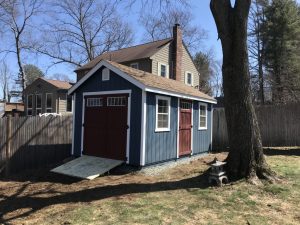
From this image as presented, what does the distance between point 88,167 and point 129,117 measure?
2.07m

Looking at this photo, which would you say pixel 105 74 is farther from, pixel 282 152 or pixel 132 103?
pixel 282 152

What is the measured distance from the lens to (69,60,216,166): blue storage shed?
1055 centimetres

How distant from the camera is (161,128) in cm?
1129

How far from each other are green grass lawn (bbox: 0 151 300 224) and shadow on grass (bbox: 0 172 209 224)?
2cm

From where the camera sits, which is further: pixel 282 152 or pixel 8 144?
pixel 282 152

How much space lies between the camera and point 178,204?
676 cm

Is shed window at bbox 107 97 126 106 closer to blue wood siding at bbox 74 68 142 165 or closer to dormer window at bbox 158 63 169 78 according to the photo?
blue wood siding at bbox 74 68 142 165

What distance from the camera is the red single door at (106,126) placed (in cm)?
1097

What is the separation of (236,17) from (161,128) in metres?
4.50

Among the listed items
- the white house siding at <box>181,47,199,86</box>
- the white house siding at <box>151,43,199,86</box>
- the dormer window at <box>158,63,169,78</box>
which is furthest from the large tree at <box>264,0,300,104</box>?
the dormer window at <box>158,63,169,78</box>

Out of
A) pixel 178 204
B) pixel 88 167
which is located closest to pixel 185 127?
pixel 88 167

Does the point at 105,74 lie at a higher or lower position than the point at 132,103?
higher

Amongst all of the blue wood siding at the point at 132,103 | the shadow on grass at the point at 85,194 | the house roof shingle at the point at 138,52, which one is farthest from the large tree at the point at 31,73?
the shadow on grass at the point at 85,194

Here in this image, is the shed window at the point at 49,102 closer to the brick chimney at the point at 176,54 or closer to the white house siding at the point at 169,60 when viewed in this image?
the white house siding at the point at 169,60
